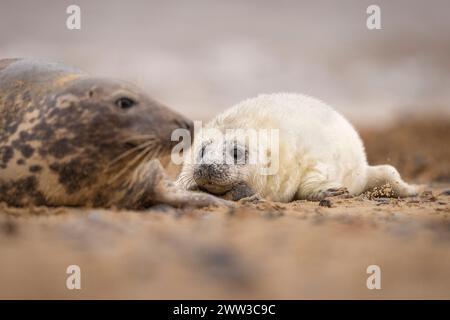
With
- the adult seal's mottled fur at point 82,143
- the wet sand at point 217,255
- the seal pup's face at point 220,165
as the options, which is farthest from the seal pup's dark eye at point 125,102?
the seal pup's face at point 220,165

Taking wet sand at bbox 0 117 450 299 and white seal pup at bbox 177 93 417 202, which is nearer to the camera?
wet sand at bbox 0 117 450 299

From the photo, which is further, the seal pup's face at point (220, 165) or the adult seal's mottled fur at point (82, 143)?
the seal pup's face at point (220, 165)

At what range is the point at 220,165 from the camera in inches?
270

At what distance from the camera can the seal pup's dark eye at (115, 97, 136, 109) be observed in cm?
512

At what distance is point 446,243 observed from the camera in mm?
3805

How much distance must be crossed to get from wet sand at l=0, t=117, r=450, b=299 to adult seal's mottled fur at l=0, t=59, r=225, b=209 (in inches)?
9.7

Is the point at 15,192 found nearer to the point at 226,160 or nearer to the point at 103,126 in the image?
the point at 103,126

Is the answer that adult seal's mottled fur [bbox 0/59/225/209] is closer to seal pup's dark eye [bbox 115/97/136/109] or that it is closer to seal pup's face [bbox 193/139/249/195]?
seal pup's dark eye [bbox 115/97/136/109]

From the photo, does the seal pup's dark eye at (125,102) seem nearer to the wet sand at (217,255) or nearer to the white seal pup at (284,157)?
the wet sand at (217,255)

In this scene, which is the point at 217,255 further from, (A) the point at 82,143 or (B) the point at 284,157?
(B) the point at 284,157

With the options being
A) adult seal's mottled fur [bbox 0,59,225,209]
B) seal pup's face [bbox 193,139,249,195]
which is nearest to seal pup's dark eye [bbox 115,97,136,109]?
adult seal's mottled fur [bbox 0,59,225,209]

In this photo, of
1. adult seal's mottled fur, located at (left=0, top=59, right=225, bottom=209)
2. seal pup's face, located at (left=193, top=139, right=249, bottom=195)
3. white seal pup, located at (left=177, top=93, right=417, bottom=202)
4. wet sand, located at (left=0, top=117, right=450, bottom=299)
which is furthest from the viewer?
white seal pup, located at (left=177, top=93, right=417, bottom=202)

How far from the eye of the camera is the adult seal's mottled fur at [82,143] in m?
5.02

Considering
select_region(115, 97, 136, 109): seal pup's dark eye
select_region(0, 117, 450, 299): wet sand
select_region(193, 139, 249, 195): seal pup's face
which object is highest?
select_region(115, 97, 136, 109): seal pup's dark eye
